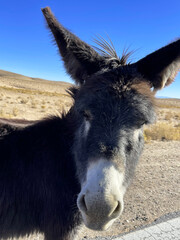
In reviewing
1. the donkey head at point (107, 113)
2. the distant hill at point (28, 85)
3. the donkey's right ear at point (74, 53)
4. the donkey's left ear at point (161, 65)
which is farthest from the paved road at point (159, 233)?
the distant hill at point (28, 85)

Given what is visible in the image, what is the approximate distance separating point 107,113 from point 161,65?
1.13 meters

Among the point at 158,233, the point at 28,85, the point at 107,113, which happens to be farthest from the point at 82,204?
the point at 28,85

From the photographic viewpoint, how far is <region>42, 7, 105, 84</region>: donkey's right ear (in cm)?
249

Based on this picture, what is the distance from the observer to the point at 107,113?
2.14 m

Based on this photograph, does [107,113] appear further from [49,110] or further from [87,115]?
[49,110]

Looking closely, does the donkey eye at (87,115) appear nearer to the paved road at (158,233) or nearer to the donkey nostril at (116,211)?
the donkey nostril at (116,211)

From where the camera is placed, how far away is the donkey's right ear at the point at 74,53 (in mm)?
2488

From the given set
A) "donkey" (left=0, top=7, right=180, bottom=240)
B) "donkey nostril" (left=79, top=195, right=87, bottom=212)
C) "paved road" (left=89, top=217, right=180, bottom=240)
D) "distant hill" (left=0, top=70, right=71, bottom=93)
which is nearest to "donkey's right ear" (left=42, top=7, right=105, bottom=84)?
"donkey" (left=0, top=7, right=180, bottom=240)

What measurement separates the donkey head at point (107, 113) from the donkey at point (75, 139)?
0.04ft

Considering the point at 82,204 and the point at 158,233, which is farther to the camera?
the point at 158,233

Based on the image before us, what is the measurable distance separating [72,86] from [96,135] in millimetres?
1365

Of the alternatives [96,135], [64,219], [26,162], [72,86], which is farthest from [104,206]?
[72,86]

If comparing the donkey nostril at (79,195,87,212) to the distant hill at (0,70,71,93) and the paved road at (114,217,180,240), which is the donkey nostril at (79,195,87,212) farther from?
the distant hill at (0,70,71,93)

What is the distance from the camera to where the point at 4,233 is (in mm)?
2523
